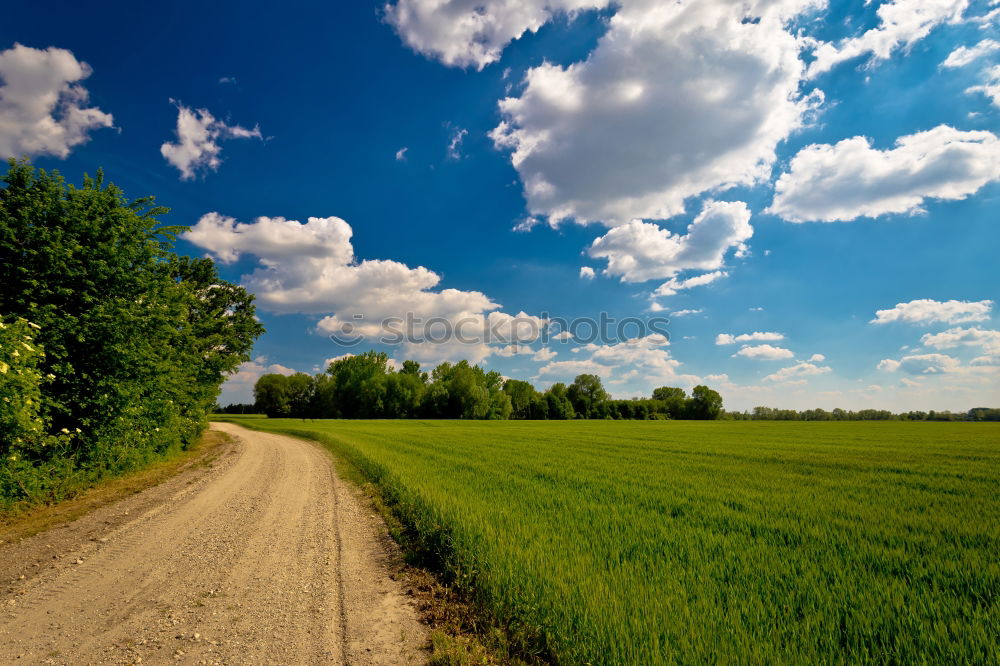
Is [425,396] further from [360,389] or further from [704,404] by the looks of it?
[704,404]

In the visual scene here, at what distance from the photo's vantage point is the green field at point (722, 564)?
13.6 ft

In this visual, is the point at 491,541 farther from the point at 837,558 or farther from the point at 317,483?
the point at 317,483

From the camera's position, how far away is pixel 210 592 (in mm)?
5539

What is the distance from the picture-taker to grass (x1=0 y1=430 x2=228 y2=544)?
8570 millimetres

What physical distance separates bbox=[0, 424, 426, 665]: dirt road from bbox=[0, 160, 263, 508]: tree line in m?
3.12

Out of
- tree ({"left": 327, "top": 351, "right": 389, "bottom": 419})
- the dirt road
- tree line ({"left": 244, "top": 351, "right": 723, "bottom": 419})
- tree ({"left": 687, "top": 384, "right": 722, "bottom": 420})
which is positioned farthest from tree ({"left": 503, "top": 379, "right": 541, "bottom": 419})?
the dirt road

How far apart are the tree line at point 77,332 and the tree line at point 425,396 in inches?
3397

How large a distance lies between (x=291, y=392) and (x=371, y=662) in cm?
13158

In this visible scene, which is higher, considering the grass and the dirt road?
the dirt road

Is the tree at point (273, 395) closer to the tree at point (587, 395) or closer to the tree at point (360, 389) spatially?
the tree at point (360, 389)

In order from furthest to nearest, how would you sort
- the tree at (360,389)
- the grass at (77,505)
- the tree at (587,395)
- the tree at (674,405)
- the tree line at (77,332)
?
the tree at (674,405)
the tree at (587,395)
the tree at (360,389)
the tree line at (77,332)
the grass at (77,505)

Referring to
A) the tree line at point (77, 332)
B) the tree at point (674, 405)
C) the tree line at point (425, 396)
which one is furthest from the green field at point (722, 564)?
the tree at point (674, 405)

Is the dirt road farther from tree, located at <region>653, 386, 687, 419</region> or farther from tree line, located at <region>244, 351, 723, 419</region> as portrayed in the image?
tree, located at <region>653, 386, 687, 419</region>

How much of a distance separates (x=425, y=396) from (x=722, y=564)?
9994cm
